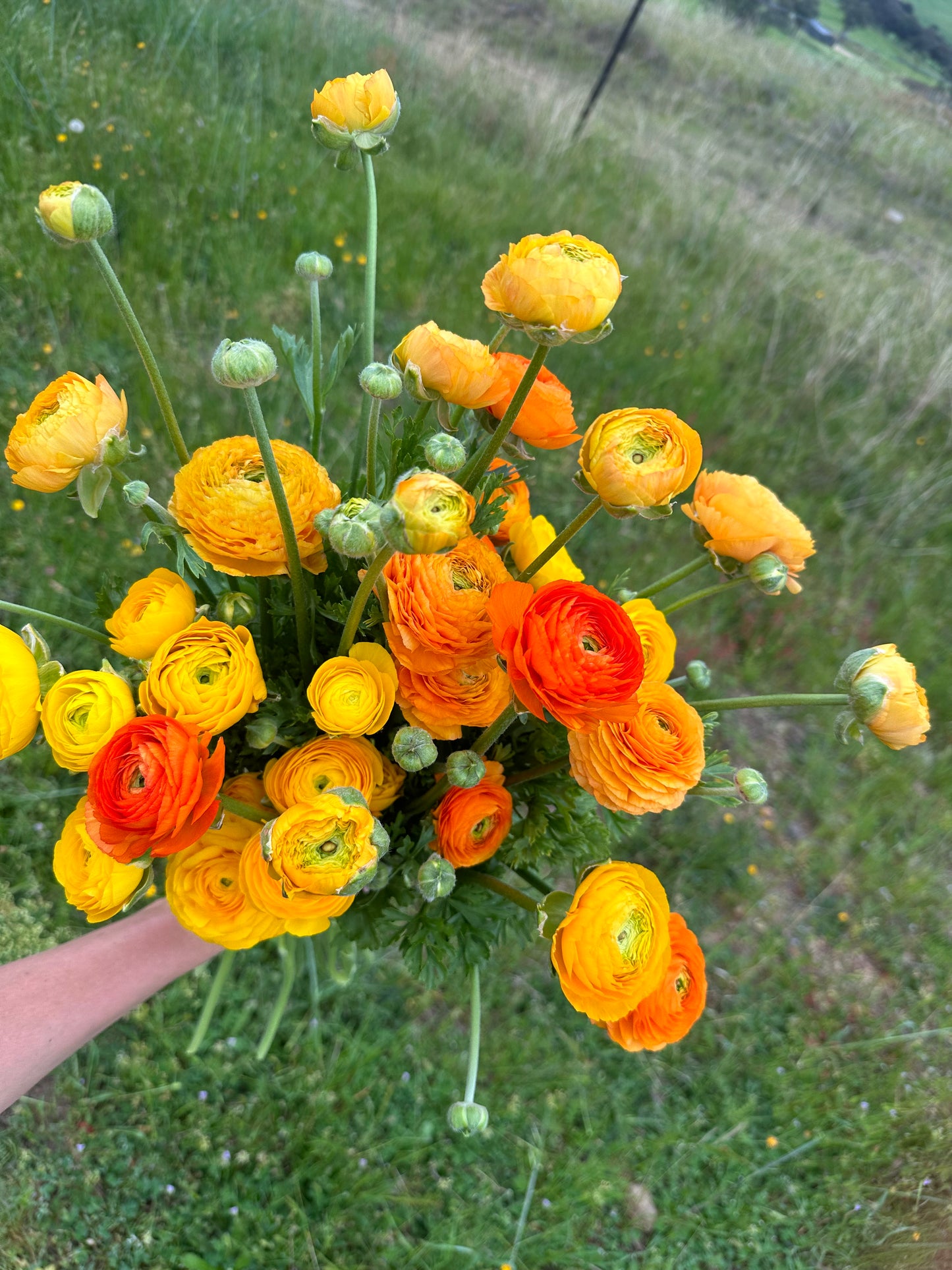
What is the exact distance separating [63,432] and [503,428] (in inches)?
11.5

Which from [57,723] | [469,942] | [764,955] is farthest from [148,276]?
[764,955]

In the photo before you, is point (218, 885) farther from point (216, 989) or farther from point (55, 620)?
point (216, 989)

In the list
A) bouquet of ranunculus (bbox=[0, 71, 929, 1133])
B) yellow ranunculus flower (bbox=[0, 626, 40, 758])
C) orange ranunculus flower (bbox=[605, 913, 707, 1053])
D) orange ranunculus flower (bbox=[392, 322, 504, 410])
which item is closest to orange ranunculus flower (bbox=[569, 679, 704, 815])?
bouquet of ranunculus (bbox=[0, 71, 929, 1133])

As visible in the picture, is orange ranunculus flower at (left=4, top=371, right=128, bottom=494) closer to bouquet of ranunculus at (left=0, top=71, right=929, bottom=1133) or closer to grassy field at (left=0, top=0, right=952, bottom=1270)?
bouquet of ranunculus at (left=0, top=71, right=929, bottom=1133)

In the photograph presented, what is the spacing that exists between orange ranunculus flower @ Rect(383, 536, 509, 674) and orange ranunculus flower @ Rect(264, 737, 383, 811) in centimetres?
9

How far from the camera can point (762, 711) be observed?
6.50 feet

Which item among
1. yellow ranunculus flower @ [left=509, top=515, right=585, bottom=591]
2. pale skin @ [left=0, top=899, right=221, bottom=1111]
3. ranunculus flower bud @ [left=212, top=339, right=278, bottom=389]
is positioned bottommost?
pale skin @ [left=0, top=899, right=221, bottom=1111]

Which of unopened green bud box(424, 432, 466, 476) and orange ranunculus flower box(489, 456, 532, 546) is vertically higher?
unopened green bud box(424, 432, 466, 476)

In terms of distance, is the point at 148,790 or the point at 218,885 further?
the point at 218,885

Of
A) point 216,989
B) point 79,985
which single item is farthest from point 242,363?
point 216,989

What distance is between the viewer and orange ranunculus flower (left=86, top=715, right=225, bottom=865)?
17.8 inches

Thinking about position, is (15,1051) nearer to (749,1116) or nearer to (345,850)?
(345,850)

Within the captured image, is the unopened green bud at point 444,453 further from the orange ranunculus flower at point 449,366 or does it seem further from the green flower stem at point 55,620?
the green flower stem at point 55,620

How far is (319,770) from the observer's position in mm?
560
